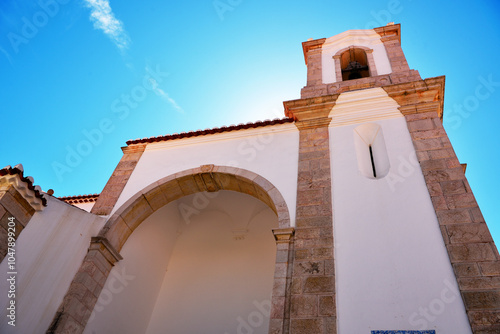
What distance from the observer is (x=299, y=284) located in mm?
4652

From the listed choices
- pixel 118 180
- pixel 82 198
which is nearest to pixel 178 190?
pixel 118 180

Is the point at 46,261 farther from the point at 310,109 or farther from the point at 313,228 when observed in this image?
the point at 310,109

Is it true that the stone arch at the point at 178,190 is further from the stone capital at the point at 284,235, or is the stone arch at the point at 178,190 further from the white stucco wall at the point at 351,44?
the white stucco wall at the point at 351,44

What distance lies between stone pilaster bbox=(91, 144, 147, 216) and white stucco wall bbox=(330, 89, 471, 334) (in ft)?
13.2

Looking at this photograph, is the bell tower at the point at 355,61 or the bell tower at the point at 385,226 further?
the bell tower at the point at 355,61

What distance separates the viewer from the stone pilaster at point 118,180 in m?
6.73

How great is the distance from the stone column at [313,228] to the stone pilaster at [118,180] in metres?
3.39

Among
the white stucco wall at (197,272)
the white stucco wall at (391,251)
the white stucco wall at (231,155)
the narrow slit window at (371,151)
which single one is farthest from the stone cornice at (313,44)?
the white stucco wall at (197,272)

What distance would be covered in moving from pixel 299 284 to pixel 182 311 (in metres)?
3.73

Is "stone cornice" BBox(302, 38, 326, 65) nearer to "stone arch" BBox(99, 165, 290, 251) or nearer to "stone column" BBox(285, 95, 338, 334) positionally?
"stone column" BBox(285, 95, 338, 334)

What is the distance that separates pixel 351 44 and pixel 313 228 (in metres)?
6.43

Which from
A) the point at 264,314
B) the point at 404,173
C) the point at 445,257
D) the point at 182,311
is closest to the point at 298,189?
the point at 404,173

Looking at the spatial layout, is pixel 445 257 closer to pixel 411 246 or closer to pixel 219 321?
pixel 411 246

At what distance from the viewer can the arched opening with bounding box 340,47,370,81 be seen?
9.30m
